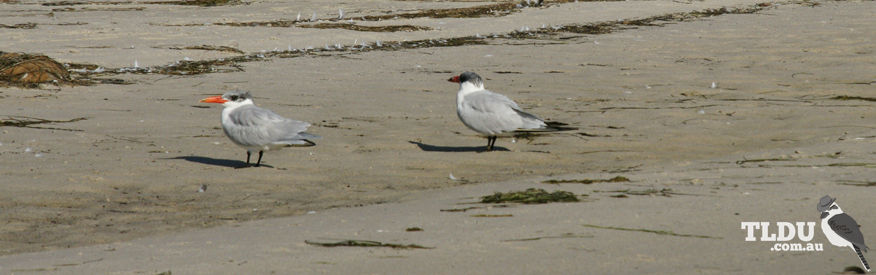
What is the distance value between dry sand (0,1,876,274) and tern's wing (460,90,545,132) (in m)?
0.30

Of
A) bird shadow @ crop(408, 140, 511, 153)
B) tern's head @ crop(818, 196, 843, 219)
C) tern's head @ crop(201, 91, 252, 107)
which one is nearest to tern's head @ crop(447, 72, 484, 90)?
bird shadow @ crop(408, 140, 511, 153)

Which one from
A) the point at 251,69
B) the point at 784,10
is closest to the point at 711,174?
the point at 251,69

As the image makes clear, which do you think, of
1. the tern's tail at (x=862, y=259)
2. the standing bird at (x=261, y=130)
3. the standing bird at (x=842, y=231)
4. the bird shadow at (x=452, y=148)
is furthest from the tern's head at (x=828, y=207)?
the bird shadow at (x=452, y=148)

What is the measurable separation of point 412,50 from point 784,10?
11.1 m

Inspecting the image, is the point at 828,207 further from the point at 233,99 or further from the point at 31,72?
the point at 31,72

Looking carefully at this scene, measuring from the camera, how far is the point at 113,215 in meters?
7.14

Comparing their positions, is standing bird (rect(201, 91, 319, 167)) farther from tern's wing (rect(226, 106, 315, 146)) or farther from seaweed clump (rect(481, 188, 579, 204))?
seaweed clump (rect(481, 188, 579, 204))

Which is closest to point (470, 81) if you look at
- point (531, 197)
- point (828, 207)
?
point (531, 197)

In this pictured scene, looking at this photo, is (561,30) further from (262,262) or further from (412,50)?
(262,262)

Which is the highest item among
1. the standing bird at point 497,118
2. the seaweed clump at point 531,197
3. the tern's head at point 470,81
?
the tern's head at point 470,81

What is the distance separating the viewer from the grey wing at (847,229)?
4.73 m

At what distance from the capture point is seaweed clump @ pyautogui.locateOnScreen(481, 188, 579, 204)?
262 inches

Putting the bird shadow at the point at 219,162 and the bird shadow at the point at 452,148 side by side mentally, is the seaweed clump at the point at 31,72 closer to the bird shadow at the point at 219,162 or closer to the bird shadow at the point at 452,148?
the bird shadow at the point at 219,162

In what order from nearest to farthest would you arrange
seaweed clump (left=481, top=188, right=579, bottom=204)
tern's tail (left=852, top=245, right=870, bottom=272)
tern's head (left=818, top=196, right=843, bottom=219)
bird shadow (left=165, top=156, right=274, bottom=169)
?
tern's tail (left=852, top=245, right=870, bottom=272), tern's head (left=818, top=196, right=843, bottom=219), seaweed clump (left=481, top=188, right=579, bottom=204), bird shadow (left=165, top=156, right=274, bottom=169)
